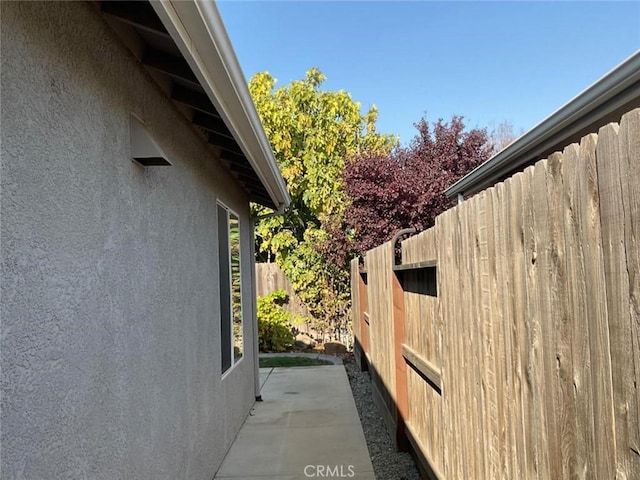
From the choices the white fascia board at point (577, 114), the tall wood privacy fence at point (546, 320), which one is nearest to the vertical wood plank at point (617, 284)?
the tall wood privacy fence at point (546, 320)

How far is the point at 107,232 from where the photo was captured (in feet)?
7.68

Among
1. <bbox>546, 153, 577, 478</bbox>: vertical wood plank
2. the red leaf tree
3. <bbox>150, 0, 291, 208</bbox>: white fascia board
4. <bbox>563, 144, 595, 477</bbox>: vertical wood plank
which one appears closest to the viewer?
<bbox>563, 144, 595, 477</bbox>: vertical wood plank

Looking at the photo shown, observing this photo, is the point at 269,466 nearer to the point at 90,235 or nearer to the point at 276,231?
the point at 90,235

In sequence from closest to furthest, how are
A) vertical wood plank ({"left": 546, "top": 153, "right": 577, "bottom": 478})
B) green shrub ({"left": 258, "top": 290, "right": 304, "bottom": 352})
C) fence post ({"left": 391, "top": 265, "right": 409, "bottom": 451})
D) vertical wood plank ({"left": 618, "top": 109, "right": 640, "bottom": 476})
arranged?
vertical wood plank ({"left": 618, "top": 109, "right": 640, "bottom": 476}) < vertical wood plank ({"left": 546, "top": 153, "right": 577, "bottom": 478}) < fence post ({"left": 391, "top": 265, "right": 409, "bottom": 451}) < green shrub ({"left": 258, "top": 290, "right": 304, "bottom": 352})

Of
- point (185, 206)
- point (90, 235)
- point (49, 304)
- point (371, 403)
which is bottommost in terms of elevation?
point (371, 403)

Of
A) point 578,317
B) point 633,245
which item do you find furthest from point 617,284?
point 578,317

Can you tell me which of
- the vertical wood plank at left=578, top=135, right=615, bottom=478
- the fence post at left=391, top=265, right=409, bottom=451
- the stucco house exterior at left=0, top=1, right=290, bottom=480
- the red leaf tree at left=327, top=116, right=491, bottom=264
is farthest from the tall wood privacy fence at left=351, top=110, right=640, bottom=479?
the red leaf tree at left=327, top=116, right=491, bottom=264

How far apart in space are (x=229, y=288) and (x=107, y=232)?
3706 mm

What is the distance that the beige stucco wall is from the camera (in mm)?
1623

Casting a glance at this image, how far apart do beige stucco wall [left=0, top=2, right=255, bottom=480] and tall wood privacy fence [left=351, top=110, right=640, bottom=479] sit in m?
1.79

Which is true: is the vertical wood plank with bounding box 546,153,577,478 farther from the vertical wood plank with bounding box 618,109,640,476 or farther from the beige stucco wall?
the beige stucco wall

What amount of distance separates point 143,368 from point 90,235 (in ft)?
3.16

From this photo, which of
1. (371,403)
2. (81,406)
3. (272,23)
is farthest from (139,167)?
(272,23)

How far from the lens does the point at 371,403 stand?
→ 295 inches
